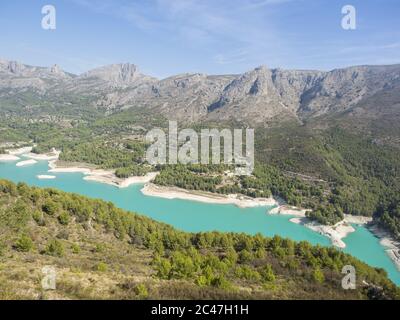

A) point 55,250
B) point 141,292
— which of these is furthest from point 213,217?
point 141,292

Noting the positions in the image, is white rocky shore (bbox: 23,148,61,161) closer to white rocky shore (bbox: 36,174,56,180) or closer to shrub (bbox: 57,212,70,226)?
white rocky shore (bbox: 36,174,56,180)

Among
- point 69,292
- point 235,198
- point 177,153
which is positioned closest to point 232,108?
point 177,153

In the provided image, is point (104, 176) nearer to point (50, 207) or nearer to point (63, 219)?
point (50, 207)

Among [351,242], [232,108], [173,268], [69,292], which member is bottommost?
[351,242]

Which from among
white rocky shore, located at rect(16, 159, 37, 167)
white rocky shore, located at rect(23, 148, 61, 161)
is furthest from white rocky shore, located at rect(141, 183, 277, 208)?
white rocky shore, located at rect(23, 148, 61, 161)

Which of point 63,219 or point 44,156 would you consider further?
point 44,156

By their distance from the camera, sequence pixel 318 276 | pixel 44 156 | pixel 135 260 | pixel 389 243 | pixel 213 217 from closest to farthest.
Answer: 1. pixel 318 276
2. pixel 135 260
3. pixel 389 243
4. pixel 213 217
5. pixel 44 156

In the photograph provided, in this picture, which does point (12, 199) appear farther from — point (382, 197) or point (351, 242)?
point (382, 197)
